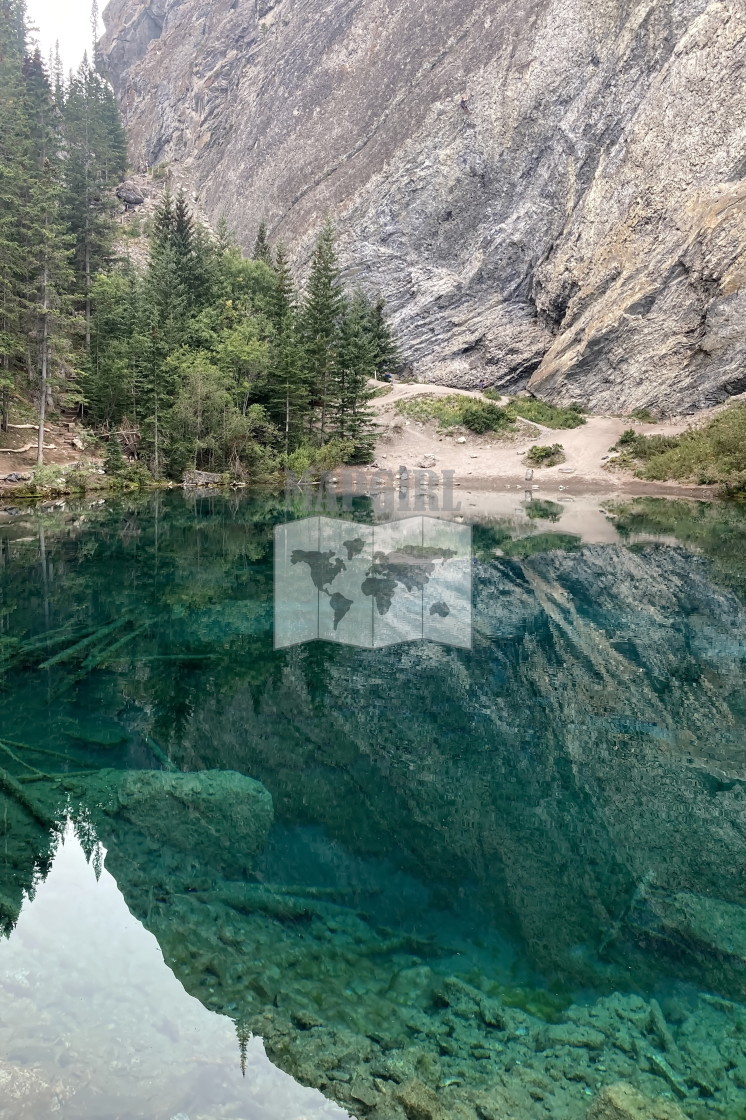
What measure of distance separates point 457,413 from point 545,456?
861cm

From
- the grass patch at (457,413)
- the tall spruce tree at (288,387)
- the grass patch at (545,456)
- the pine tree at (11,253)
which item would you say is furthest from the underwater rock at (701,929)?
the grass patch at (457,413)

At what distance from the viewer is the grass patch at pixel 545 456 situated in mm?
43875

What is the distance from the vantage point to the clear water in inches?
156

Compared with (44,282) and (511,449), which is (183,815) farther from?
(511,449)

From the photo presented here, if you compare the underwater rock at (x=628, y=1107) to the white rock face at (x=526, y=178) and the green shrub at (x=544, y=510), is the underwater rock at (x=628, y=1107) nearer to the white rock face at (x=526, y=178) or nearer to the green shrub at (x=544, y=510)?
the green shrub at (x=544, y=510)

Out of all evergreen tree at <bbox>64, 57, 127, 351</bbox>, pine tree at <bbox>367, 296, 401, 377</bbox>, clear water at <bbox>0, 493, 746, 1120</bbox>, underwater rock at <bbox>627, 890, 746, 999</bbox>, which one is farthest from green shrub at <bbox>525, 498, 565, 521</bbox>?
evergreen tree at <bbox>64, 57, 127, 351</bbox>

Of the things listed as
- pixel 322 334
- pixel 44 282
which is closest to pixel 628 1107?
pixel 44 282

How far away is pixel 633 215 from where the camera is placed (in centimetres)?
5028

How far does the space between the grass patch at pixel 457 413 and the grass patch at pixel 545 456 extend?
4194 mm

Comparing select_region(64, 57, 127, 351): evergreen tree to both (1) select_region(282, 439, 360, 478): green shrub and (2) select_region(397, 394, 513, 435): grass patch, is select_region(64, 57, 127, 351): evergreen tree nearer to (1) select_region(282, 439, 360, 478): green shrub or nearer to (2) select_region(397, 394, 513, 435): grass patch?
(1) select_region(282, 439, 360, 478): green shrub

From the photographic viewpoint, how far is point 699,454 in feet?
123

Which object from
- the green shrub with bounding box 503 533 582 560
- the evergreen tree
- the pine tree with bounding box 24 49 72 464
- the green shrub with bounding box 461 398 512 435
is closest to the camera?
the green shrub with bounding box 503 533 582 560

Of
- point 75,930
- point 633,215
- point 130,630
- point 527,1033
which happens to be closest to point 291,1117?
point 527,1033

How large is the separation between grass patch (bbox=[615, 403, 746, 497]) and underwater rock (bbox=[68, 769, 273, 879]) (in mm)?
34710
